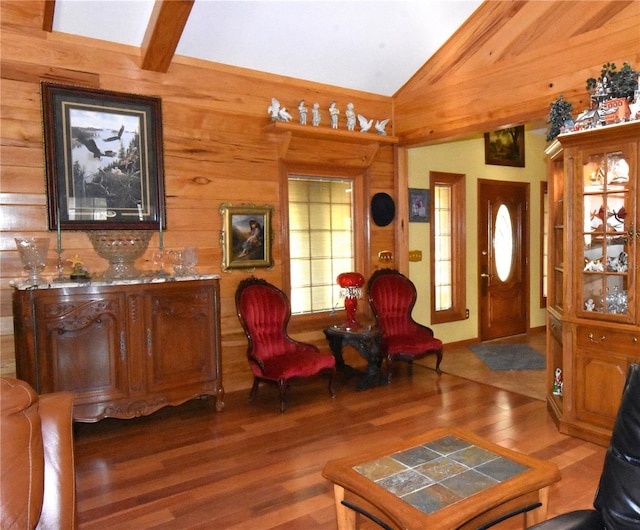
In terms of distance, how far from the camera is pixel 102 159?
157 inches

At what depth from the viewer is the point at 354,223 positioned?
554 centimetres

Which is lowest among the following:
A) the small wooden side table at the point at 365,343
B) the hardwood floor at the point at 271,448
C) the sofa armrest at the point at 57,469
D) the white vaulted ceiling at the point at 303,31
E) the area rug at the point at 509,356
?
the hardwood floor at the point at 271,448

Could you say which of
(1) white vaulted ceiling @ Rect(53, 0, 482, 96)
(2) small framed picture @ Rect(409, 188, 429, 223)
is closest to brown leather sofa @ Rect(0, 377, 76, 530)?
(1) white vaulted ceiling @ Rect(53, 0, 482, 96)

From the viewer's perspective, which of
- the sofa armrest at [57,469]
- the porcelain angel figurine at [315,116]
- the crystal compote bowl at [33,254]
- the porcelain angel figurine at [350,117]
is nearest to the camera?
the sofa armrest at [57,469]

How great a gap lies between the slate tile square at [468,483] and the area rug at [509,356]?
3.58m

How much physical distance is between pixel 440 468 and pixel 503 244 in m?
5.41

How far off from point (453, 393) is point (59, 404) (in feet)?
11.8

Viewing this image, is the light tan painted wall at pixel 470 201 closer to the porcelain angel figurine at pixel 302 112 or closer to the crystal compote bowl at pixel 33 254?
the porcelain angel figurine at pixel 302 112

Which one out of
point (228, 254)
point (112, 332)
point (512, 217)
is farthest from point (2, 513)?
point (512, 217)

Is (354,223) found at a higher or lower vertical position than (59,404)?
higher

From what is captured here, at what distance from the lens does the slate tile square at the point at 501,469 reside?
1.97m

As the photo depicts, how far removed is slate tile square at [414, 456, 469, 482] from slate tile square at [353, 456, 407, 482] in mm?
84

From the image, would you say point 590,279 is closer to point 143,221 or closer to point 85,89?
point 143,221

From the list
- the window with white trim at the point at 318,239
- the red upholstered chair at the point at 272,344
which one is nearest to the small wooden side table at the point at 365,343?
the red upholstered chair at the point at 272,344
